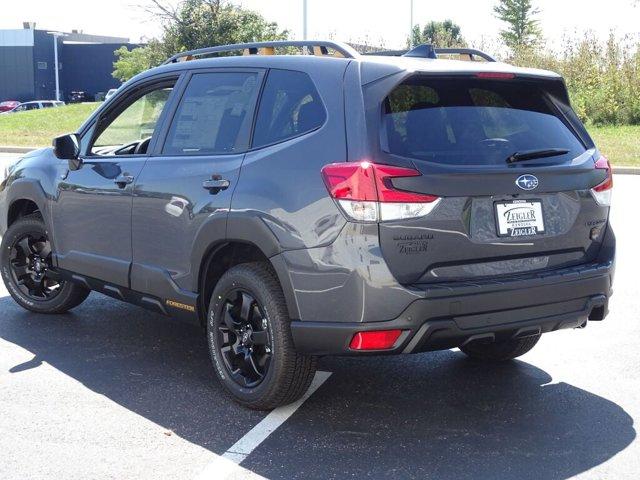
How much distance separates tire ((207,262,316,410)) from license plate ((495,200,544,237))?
1108 mm

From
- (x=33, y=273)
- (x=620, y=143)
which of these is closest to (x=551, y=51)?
(x=620, y=143)

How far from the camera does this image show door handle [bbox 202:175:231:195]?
492 cm

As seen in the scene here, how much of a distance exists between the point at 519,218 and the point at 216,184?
1543 mm

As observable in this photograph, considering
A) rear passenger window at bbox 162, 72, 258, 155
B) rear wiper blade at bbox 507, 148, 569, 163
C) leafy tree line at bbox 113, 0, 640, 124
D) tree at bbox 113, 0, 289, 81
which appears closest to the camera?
rear wiper blade at bbox 507, 148, 569, 163

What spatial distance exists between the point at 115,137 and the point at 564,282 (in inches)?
126

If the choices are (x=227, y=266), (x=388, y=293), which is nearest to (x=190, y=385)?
(x=227, y=266)

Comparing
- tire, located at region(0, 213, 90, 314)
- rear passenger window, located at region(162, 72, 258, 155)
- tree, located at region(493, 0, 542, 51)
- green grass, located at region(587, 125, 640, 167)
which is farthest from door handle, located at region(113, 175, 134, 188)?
tree, located at region(493, 0, 542, 51)

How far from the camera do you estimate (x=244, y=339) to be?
493 cm

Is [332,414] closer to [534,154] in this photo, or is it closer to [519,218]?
[519,218]

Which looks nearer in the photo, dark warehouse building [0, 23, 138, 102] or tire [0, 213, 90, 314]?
tire [0, 213, 90, 314]

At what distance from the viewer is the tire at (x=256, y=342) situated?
4641 millimetres

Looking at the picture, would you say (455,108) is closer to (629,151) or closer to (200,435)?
(200,435)

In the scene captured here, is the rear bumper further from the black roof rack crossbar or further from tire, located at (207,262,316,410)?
the black roof rack crossbar

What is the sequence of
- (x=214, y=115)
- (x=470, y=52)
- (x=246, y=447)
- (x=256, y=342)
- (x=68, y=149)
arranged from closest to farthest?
1. (x=246, y=447)
2. (x=256, y=342)
3. (x=214, y=115)
4. (x=470, y=52)
5. (x=68, y=149)
